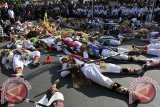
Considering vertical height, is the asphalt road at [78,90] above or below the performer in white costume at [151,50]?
below

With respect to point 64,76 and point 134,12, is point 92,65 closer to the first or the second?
point 64,76

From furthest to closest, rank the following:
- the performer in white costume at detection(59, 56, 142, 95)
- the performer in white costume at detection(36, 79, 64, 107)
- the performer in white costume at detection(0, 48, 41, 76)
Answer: the performer in white costume at detection(0, 48, 41, 76) < the performer in white costume at detection(59, 56, 142, 95) < the performer in white costume at detection(36, 79, 64, 107)

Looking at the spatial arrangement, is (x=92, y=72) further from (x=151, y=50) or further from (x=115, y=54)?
(x=151, y=50)

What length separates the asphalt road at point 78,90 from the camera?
546 centimetres

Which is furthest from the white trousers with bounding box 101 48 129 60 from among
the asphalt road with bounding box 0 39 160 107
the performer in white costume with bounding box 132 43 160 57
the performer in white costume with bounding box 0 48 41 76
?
the performer in white costume with bounding box 0 48 41 76

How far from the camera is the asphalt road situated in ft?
17.9

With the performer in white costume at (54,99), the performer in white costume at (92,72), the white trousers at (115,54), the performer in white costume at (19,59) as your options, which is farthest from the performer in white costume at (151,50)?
the performer in white costume at (54,99)

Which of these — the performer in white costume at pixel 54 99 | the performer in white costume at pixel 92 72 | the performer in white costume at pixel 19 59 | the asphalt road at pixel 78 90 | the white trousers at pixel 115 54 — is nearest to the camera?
the performer in white costume at pixel 54 99

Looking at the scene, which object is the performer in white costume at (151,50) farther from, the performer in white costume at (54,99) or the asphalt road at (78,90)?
the performer in white costume at (54,99)

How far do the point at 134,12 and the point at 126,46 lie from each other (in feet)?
26.0

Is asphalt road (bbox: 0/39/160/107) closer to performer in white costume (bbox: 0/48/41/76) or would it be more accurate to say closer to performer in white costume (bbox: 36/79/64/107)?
performer in white costume (bbox: 0/48/41/76)

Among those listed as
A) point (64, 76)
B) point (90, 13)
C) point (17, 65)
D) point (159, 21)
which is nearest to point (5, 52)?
point (17, 65)

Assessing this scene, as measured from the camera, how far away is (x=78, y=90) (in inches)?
240

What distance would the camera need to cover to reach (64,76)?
677 centimetres
